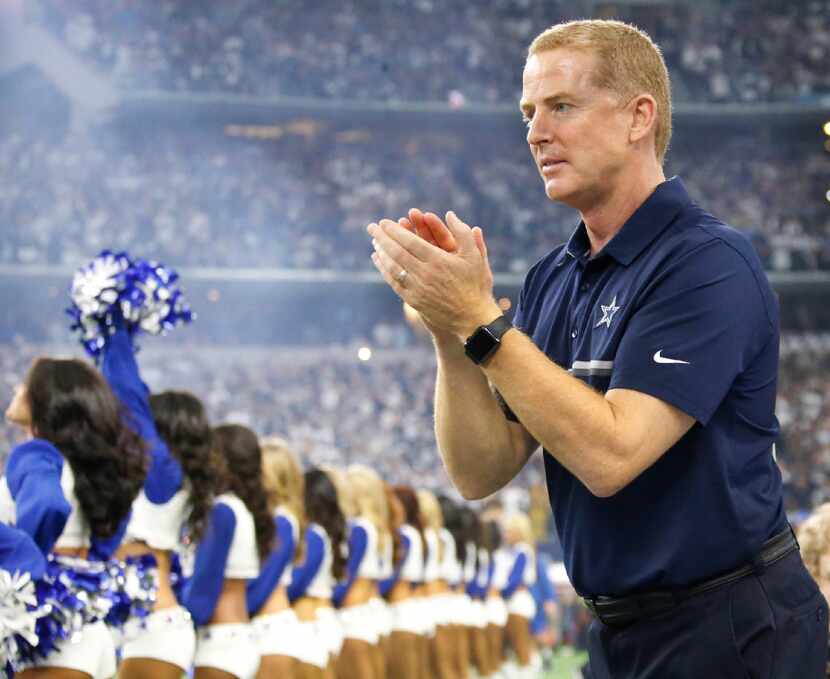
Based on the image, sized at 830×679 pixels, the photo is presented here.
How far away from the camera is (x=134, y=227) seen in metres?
28.4

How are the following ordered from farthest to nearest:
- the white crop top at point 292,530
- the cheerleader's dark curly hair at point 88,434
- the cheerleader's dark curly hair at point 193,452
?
the white crop top at point 292,530, the cheerleader's dark curly hair at point 193,452, the cheerleader's dark curly hair at point 88,434

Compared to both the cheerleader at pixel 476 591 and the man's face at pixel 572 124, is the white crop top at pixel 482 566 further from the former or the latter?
the man's face at pixel 572 124

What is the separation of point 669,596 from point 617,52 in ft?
3.24

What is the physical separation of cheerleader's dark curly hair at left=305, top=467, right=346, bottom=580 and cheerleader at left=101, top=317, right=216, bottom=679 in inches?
92.8

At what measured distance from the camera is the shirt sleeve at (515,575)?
15.8 m

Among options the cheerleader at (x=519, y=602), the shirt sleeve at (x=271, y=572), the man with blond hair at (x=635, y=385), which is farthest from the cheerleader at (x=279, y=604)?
the cheerleader at (x=519, y=602)

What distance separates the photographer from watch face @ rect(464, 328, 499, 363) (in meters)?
2.28

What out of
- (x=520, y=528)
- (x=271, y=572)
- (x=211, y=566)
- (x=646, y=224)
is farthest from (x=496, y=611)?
(x=646, y=224)

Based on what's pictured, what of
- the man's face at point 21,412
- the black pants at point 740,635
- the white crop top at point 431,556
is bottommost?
the black pants at point 740,635

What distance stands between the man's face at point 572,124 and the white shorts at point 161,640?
4.02 meters

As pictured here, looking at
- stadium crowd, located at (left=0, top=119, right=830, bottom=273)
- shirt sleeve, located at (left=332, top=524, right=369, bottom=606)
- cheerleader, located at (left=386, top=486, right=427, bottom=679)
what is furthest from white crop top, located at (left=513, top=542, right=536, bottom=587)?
stadium crowd, located at (left=0, top=119, right=830, bottom=273)

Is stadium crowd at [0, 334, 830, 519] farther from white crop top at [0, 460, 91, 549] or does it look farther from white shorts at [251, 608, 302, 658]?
white crop top at [0, 460, 91, 549]

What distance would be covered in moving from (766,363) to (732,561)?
14.5 inches

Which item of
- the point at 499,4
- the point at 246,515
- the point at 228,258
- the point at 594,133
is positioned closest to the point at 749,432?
the point at 594,133
